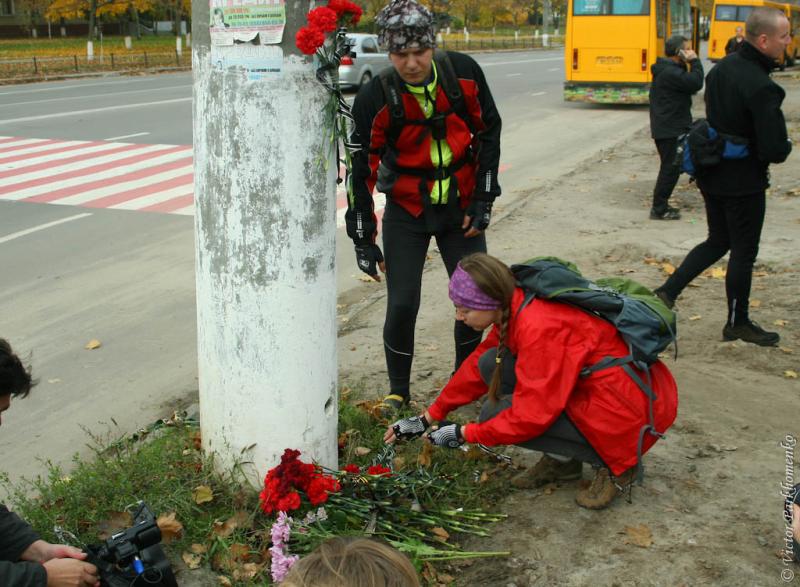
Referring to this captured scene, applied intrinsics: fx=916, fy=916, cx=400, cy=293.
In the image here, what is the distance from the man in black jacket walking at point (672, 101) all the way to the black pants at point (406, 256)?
564 cm

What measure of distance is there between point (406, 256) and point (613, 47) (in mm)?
17293

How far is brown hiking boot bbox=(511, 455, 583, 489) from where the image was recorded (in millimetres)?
3803

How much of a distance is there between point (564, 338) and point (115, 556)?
169cm

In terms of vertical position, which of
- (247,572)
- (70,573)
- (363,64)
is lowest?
(247,572)

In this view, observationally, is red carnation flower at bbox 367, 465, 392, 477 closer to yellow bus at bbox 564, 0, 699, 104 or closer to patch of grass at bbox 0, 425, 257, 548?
patch of grass at bbox 0, 425, 257, 548

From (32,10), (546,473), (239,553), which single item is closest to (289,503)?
(239,553)

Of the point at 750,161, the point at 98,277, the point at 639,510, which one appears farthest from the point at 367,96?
the point at 98,277

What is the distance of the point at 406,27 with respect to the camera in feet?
12.2

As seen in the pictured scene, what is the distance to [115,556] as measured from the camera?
9.34 ft

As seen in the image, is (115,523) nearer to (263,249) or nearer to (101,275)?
(263,249)

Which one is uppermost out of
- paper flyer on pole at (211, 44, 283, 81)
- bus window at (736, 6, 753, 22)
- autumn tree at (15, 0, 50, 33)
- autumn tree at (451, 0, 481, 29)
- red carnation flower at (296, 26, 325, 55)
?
autumn tree at (451, 0, 481, 29)

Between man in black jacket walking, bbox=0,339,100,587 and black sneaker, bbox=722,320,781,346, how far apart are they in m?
4.09

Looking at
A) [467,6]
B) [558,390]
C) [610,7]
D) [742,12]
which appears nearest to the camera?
[558,390]

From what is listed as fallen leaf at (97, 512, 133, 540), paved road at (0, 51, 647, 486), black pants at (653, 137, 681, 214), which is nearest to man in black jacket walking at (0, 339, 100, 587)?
fallen leaf at (97, 512, 133, 540)
